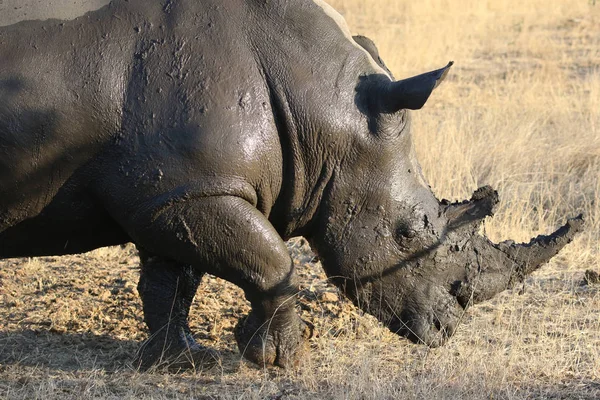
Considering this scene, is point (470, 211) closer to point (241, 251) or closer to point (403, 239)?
point (403, 239)

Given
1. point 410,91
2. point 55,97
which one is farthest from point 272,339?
point 55,97

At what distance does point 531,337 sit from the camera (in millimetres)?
6180

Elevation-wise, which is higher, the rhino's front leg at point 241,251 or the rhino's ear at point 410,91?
the rhino's ear at point 410,91

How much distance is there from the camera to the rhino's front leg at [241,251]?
16.5 ft

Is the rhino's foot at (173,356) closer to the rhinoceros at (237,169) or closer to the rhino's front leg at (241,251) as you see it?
the rhinoceros at (237,169)

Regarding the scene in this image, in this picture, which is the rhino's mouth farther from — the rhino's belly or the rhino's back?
the rhino's back

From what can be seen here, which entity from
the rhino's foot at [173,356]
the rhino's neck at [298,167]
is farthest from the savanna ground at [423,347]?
the rhino's neck at [298,167]

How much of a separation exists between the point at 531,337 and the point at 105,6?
119 inches

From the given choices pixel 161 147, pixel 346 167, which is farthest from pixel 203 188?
pixel 346 167

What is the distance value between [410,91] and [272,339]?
1.43 metres

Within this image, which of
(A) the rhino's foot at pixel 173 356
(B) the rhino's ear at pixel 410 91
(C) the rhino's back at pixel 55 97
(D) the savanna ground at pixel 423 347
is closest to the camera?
(C) the rhino's back at pixel 55 97

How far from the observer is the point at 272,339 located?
5441 millimetres

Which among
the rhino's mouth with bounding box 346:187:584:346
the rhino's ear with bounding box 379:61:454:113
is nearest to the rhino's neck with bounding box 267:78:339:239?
the rhino's ear with bounding box 379:61:454:113

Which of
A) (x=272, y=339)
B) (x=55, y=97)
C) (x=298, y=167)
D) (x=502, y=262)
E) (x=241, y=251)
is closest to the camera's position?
(x=55, y=97)
